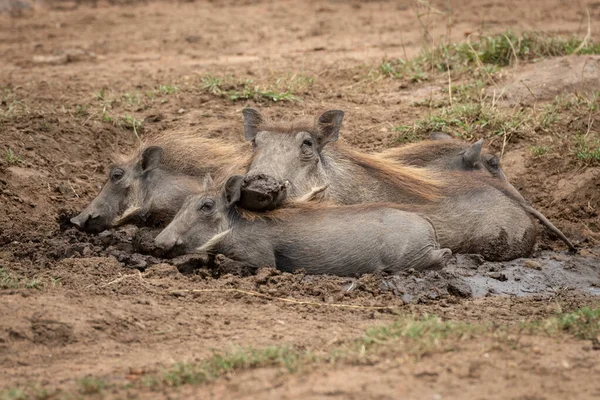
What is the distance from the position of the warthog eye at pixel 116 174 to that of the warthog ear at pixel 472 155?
236 centimetres

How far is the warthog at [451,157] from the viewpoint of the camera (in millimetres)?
6957

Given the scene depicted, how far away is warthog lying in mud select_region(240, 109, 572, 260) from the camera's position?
6320 mm

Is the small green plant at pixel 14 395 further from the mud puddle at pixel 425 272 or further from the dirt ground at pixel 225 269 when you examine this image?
the mud puddle at pixel 425 272

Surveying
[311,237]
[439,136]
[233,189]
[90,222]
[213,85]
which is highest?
[213,85]

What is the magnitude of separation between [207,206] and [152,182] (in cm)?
84

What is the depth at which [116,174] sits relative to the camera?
666cm

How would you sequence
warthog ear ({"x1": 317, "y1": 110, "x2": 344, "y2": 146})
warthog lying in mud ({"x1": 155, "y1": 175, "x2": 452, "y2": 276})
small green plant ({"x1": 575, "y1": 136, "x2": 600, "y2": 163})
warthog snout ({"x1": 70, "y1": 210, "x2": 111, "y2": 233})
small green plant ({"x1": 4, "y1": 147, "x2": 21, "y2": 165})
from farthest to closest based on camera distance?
1. small green plant ({"x1": 575, "y1": 136, "x2": 600, "y2": 163})
2. small green plant ({"x1": 4, "y1": 147, "x2": 21, "y2": 165})
3. warthog ear ({"x1": 317, "y1": 110, "x2": 344, "y2": 146})
4. warthog snout ({"x1": 70, "y1": 210, "x2": 111, "y2": 233})
5. warthog lying in mud ({"x1": 155, "y1": 175, "x2": 452, "y2": 276})

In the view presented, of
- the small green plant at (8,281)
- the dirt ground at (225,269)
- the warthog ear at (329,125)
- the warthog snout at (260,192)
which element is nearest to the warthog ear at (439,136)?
the dirt ground at (225,269)

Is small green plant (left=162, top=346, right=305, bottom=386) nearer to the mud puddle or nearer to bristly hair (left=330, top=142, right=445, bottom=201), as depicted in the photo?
the mud puddle

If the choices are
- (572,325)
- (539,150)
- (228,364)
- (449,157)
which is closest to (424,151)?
(449,157)

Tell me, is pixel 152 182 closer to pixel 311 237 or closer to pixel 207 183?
pixel 207 183

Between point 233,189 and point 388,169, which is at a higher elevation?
point 233,189

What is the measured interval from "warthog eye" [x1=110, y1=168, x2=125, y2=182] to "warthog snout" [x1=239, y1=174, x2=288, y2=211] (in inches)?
43.5

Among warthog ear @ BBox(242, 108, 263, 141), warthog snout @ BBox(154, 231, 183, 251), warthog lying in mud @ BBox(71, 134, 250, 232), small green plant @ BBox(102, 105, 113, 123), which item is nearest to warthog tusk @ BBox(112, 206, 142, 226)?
warthog lying in mud @ BBox(71, 134, 250, 232)
